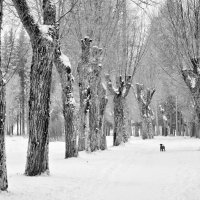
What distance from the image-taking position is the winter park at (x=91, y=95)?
8359 millimetres

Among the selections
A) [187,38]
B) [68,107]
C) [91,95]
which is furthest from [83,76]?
[187,38]

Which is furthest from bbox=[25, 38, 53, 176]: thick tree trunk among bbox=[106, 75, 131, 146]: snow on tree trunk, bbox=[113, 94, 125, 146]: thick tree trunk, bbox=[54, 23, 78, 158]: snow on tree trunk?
bbox=[113, 94, 125, 146]: thick tree trunk

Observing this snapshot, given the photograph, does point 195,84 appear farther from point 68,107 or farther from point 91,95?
point 68,107

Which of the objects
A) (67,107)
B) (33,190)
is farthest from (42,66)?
(67,107)

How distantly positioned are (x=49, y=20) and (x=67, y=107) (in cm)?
593

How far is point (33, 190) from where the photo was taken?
7469mm

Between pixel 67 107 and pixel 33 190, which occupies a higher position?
pixel 67 107

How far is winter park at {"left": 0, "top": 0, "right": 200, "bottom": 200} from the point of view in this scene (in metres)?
8.36

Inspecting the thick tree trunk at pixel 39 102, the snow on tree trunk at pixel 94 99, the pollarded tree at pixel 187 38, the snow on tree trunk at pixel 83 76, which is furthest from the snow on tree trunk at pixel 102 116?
the thick tree trunk at pixel 39 102

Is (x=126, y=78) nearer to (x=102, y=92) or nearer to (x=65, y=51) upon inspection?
(x=102, y=92)

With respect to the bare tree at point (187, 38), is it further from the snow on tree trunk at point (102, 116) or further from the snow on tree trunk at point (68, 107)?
the snow on tree trunk at point (68, 107)

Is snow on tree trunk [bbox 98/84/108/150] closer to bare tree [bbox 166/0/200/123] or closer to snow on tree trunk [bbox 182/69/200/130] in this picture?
bare tree [bbox 166/0/200/123]

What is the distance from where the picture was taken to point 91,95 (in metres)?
21.1

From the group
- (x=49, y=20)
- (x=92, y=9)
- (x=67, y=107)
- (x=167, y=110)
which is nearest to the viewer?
(x=49, y=20)
